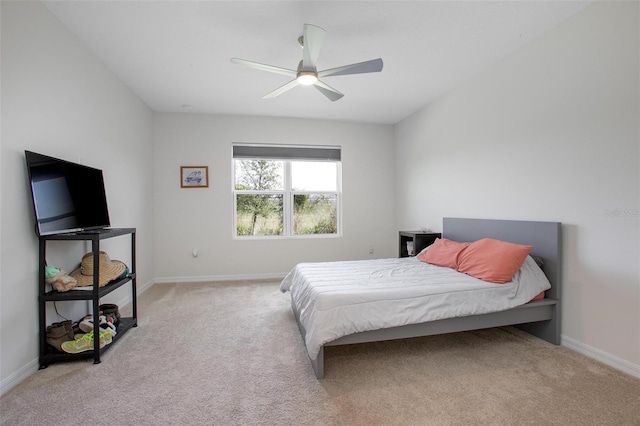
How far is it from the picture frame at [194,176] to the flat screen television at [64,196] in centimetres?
179

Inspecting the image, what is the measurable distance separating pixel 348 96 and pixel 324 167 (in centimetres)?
143

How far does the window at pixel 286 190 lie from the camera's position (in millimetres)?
4785

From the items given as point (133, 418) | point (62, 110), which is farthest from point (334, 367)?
point (62, 110)

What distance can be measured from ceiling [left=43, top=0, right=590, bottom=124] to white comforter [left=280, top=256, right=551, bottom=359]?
1931mm

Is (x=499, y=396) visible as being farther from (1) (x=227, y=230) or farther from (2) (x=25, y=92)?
(1) (x=227, y=230)

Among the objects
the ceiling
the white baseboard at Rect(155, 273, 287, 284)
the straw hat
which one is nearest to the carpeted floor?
the straw hat

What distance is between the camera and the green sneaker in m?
2.13

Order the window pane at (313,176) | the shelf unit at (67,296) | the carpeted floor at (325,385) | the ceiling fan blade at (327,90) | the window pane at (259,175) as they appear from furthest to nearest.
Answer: the window pane at (313,176) < the window pane at (259,175) < the ceiling fan blade at (327,90) < the shelf unit at (67,296) < the carpeted floor at (325,385)

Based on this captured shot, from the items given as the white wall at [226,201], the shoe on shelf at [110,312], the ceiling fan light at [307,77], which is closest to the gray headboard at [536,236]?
the white wall at [226,201]

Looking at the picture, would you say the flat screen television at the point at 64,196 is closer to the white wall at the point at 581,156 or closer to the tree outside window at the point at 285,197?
the tree outside window at the point at 285,197

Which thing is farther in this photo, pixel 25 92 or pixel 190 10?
pixel 190 10

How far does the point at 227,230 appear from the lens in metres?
4.64

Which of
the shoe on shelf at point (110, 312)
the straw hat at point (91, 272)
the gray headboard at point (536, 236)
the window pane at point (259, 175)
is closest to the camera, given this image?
the straw hat at point (91, 272)

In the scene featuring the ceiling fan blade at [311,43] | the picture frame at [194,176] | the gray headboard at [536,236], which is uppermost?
the ceiling fan blade at [311,43]
